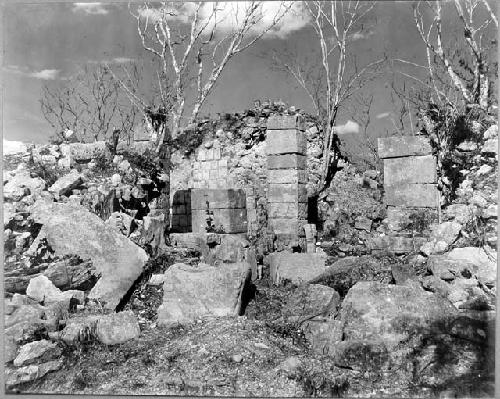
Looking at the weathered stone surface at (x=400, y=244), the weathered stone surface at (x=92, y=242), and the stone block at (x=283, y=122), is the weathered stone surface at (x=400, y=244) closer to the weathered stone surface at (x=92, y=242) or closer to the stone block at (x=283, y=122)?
the stone block at (x=283, y=122)

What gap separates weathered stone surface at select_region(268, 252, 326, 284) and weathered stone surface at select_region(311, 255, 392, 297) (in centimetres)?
50

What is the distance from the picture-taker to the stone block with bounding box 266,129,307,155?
8070mm

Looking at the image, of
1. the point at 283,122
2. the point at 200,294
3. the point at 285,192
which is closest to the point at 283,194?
the point at 285,192

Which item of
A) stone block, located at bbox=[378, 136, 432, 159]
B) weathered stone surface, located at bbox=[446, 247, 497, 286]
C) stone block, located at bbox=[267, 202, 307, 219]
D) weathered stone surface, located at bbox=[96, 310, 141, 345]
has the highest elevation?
stone block, located at bbox=[378, 136, 432, 159]

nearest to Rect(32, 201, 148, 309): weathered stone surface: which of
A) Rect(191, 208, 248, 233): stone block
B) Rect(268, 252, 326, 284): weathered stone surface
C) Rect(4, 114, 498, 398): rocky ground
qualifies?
Rect(4, 114, 498, 398): rocky ground

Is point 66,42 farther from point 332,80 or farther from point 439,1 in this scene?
point 332,80

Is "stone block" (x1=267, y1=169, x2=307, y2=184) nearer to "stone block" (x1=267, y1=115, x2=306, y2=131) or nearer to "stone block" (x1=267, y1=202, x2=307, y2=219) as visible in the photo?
"stone block" (x1=267, y1=202, x2=307, y2=219)

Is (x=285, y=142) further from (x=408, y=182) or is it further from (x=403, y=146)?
(x=408, y=182)

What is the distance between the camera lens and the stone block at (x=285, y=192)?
8.14 metres

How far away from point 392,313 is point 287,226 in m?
3.89

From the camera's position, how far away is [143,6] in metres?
5.11

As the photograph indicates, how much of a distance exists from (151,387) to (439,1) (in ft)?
15.7

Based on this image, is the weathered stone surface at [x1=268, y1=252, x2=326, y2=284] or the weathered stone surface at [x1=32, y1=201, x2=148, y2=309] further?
the weathered stone surface at [x1=268, y1=252, x2=326, y2=284]

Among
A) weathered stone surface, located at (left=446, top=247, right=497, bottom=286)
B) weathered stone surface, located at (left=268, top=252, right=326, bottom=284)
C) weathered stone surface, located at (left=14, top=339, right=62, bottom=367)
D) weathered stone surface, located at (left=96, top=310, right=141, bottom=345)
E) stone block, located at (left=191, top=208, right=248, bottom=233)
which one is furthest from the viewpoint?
stone block, located at (left=191, top=208, right=248, bottom=233)
